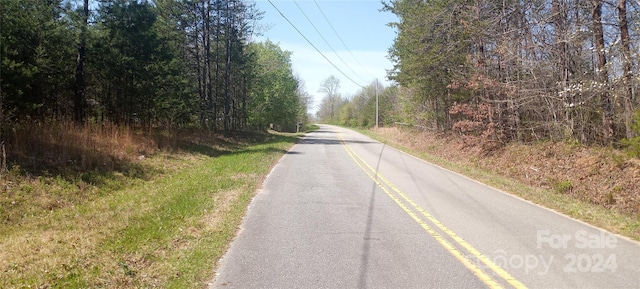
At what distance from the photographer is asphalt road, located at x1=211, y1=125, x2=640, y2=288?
4.56 m

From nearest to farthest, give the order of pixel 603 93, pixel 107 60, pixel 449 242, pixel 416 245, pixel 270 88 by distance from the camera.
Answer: pixel 416 245 < pixel 449 242 < pixel 603 93 < pixel 107 60 < pixel 270 88

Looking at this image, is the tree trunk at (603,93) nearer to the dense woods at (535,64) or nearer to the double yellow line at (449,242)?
the dense woods at (535,64)

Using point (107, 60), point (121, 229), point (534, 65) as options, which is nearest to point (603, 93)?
point (534, 65)

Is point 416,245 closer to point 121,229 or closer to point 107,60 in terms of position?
point 121,229

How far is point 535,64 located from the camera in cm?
1633

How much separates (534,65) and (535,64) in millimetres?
66

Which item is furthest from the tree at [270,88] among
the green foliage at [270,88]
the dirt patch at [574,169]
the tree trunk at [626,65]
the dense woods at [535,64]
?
the tree trunk at [626,65]

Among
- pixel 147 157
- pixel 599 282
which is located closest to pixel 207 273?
pixel 599 282

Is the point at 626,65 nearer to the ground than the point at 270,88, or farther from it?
nearer to the ground

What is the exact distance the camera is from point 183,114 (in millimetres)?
22859

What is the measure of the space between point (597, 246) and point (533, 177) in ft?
30.0

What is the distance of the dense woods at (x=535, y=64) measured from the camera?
1259 centimetres

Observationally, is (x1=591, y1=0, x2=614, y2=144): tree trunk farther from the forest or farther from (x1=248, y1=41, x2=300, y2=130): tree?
(x1=248, y1=41, x2=300, y2=130): tree

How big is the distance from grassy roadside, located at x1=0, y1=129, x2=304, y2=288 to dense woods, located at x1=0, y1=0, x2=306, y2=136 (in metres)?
3.34
